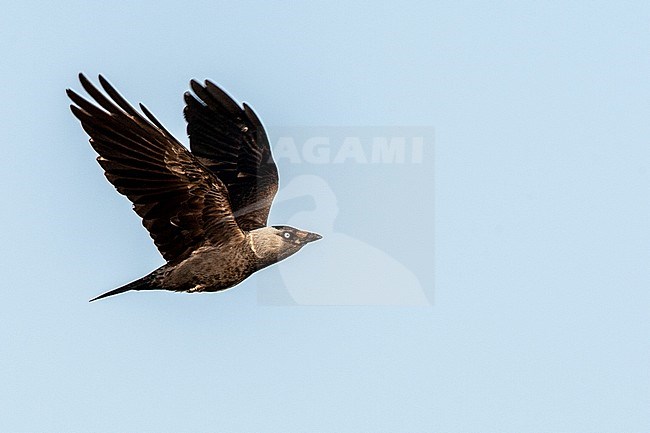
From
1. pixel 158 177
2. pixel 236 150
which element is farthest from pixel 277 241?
pixel 236 150

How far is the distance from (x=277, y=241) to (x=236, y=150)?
105 inches

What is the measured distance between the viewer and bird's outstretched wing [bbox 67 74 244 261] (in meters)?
18.6

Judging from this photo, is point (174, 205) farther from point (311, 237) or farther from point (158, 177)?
point (311, 237)

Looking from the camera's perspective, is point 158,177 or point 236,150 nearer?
point 158,177

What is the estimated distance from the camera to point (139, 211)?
19.2m

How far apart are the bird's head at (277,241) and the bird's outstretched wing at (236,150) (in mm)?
1336

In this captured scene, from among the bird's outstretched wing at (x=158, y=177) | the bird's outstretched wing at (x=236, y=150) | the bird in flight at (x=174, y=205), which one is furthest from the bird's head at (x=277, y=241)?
the bird's outstretched wing at (x=236, y=150)

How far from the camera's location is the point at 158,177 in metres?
19.0

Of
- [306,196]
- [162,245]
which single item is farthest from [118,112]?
[306,196]

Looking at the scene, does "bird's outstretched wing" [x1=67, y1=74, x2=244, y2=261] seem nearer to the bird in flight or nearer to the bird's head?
the bird in flight

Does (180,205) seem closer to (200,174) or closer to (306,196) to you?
(200,174)

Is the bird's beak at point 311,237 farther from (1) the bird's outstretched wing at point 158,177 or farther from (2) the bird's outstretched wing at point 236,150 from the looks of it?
(2) the bird's outstretched wing at point 236,150

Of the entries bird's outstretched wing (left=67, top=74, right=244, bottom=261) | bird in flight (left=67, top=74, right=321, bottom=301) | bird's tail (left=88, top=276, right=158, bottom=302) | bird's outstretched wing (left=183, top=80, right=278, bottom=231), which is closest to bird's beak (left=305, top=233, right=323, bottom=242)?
bird in flight (left=67, top=74, right=321, bottom=301)

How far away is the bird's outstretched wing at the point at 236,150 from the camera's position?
2152 centimetres
